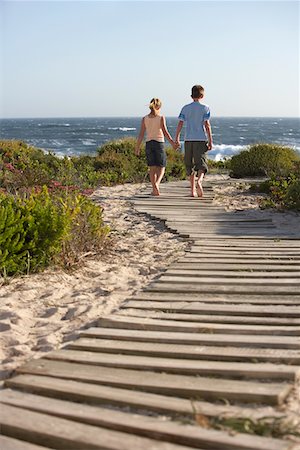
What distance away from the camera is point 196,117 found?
9961 mm

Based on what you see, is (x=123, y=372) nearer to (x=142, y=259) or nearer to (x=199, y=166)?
(x=142, y=259)

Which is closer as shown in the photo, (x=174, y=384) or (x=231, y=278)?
(x=174, y=384)

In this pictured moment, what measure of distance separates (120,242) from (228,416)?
15.8 ft

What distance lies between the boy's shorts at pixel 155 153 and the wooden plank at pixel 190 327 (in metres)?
6.54

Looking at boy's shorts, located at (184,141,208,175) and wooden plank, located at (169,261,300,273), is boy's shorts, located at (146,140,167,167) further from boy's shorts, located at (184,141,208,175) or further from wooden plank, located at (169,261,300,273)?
wooden plank, located at (169,261,300,273)

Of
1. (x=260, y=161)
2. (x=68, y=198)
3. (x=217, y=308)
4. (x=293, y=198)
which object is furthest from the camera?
(x=260, y=161)

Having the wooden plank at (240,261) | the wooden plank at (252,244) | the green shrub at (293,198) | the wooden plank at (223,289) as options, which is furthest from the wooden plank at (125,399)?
the green shrub at (293,198)

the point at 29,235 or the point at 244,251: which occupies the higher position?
the point at 29,235

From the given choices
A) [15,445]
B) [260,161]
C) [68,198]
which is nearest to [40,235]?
[68,198]

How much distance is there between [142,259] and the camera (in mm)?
6562

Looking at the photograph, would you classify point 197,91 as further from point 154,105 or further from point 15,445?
point 15,445

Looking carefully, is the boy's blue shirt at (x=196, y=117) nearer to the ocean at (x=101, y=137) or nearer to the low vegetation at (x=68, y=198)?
the low vegetation at (x=68, y=198)

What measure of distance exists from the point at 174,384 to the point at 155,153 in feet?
25.4

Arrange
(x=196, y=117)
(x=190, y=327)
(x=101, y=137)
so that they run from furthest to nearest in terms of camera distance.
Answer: (x=101, y=137), (x=196, y=117), (x=190, y=327)
